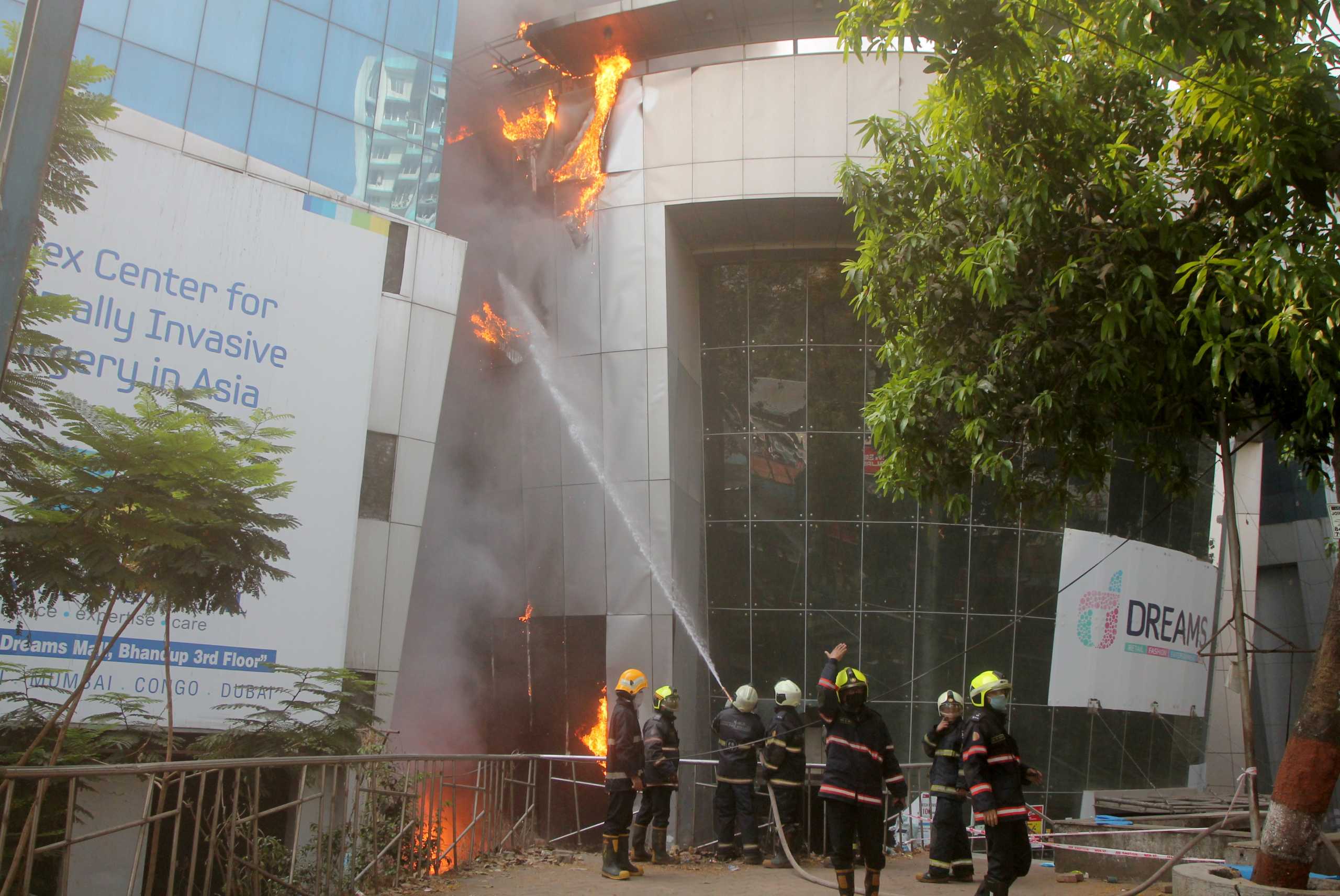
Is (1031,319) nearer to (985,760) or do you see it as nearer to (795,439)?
(985,760)

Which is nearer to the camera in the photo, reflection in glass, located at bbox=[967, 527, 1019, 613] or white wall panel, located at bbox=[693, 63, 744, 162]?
white wall panel, located at bbox=[693, 63, 744, 162]

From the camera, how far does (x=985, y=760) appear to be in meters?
7.12

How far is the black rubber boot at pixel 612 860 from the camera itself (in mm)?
8805

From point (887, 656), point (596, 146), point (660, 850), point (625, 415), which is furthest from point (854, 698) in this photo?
point (596, 146)

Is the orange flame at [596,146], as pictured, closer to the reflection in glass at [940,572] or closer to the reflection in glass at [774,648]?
the reflection in glass at [774,648]

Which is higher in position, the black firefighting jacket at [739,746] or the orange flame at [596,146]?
the orange flame at [596,146]

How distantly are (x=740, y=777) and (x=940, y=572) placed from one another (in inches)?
319

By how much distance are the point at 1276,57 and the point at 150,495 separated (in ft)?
26.0

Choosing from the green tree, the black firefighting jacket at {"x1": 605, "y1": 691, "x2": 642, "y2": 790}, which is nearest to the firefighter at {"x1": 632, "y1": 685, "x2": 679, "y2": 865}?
the black firefighting jacket at {"x1": 605, "y1": 691, "x2": 642, "y2": 790}

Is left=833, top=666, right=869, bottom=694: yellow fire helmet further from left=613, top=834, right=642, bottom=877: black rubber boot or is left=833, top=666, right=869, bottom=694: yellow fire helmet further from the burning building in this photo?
the burning building

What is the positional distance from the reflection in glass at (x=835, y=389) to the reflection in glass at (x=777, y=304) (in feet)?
1.78

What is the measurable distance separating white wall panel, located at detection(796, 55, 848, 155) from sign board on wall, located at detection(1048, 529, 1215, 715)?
762 cm

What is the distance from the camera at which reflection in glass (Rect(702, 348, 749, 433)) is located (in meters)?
17.9

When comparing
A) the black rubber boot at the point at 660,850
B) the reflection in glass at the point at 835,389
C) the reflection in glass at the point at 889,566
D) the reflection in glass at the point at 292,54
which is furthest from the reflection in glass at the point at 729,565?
the reflection in glass at the point at 292,54
